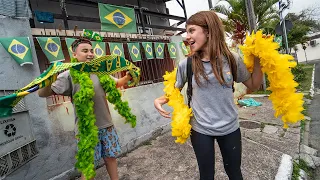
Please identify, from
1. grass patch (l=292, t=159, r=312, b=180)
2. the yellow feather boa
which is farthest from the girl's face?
grass patch (l=292, t=159, r=312, b=180)

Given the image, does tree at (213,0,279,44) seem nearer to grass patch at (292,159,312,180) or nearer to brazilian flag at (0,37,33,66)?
grass patch at (292,159,312,180)

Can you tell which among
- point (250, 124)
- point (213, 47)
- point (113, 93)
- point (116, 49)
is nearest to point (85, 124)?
point (113, 93)

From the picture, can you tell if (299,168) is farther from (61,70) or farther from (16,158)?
(16,158)

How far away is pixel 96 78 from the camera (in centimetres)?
253

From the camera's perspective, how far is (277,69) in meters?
1.79

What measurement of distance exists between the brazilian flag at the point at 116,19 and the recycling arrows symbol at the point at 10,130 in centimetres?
278

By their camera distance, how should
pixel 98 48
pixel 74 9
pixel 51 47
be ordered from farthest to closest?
1. pixel 74 9
2. pixel 98 48
3. pixel 51 47

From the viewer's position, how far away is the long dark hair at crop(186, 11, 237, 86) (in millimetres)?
1728

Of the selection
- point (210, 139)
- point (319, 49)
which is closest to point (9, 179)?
point (210, 139)

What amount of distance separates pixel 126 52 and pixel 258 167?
338 cm

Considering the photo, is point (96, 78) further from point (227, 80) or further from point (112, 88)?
point (227, 80)

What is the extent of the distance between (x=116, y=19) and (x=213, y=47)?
3439 millimetres

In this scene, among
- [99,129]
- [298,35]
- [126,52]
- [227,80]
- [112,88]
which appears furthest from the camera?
[298,35]

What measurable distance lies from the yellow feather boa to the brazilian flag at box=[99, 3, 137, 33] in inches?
118
